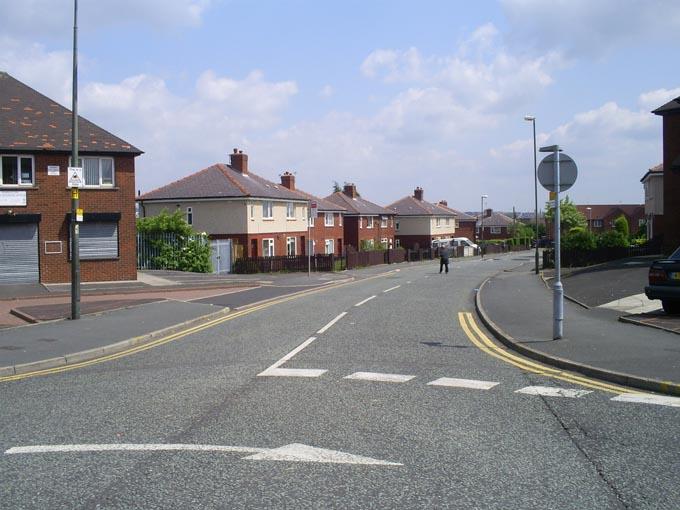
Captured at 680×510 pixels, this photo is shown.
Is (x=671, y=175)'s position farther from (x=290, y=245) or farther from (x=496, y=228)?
(x=496, y=228)

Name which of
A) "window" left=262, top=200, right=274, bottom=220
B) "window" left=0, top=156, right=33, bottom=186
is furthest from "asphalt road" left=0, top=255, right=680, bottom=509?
"window" left=262, top=200, right=274, bottom=220

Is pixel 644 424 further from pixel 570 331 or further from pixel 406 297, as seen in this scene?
pixel 406 297

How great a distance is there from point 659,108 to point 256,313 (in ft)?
82.9

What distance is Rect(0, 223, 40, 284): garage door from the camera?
27422mm

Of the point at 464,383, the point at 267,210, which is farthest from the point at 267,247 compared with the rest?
the point at 464,383

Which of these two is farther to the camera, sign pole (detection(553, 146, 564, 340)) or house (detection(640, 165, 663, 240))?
house (detection(640, 165, 663, 240))

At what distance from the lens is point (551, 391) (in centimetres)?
Answer: 884

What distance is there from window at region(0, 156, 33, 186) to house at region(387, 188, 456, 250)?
195ft

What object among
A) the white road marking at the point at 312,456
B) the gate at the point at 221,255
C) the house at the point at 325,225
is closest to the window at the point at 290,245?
the house at the point at 325,225

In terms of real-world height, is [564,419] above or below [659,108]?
below

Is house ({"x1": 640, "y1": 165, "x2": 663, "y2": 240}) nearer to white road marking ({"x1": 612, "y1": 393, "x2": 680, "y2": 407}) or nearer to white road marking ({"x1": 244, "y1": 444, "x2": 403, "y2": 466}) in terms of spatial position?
white road marking ({"x1": 612, "y1": 393, "x2": 680, "y2": 407})

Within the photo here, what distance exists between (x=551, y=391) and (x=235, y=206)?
39205mm

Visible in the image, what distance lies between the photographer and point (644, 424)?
719 centimetres

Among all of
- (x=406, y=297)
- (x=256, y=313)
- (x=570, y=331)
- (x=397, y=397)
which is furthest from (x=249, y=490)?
(x=406, y=297)
